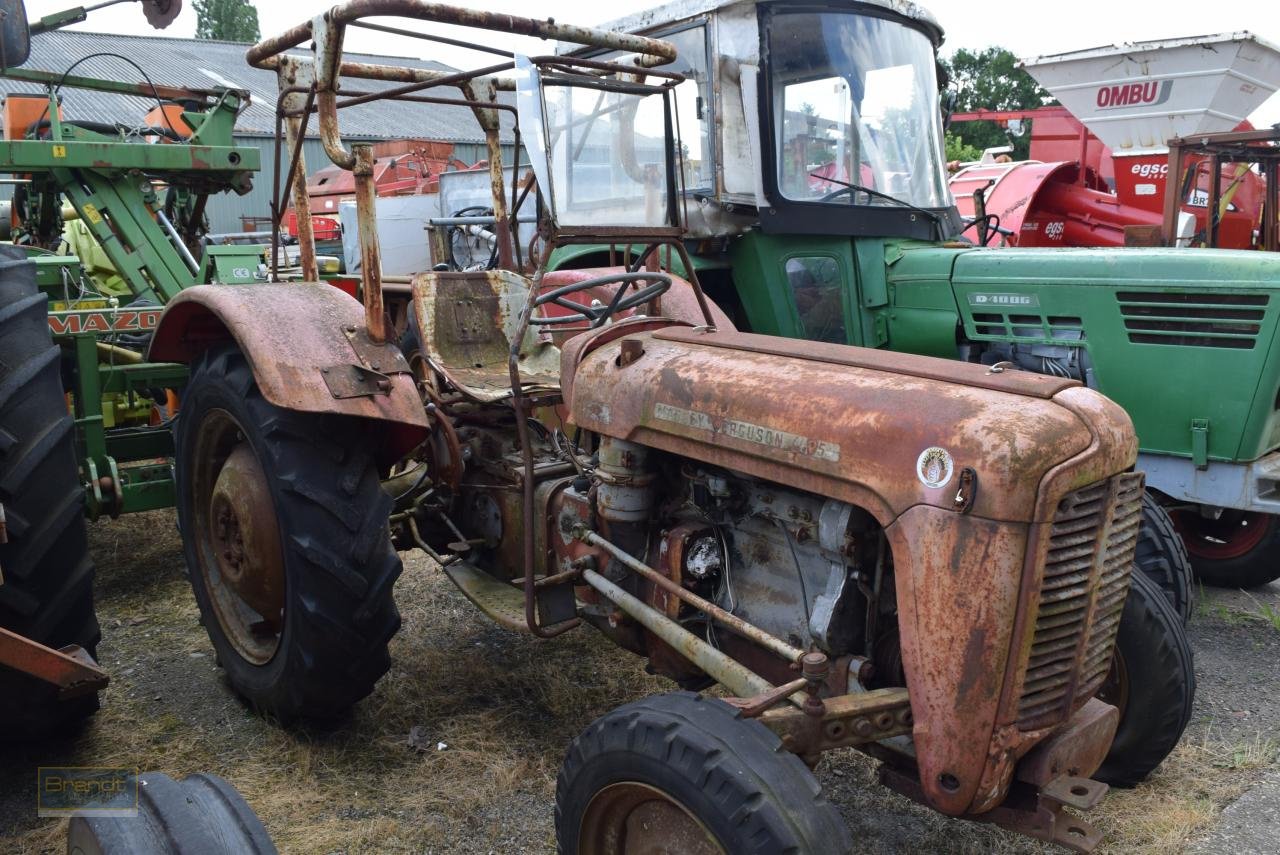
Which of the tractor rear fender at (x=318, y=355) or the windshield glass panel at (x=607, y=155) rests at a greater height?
the windshield glass panel at (x=607, y=155)

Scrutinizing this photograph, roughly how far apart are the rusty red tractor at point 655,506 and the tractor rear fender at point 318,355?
0.01m

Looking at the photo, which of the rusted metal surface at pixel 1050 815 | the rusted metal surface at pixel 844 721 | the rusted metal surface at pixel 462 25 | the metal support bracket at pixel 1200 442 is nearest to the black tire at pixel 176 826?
the rusted metal surface at pixel 844 721

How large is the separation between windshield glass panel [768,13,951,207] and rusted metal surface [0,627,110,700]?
335cm

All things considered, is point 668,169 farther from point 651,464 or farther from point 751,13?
point 751,13

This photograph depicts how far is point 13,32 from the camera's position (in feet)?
8.73

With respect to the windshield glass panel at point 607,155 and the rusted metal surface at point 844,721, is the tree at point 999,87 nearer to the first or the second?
the windshield glass panel at point 607,155

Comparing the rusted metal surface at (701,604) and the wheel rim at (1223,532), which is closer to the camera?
the rusted metal surface at (701,604)

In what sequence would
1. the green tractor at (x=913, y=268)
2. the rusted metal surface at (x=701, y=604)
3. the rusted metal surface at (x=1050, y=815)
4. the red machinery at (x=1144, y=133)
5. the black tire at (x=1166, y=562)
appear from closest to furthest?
the rusted metal surface at (x=1050, y=815) < the rusted metal surface at (x=701, y=604) < the black tire at (x=1166, y=562) < the green tractor at (x=913, y=268) < the red machinery at (x=1144, y=133)

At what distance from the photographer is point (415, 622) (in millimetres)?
3855

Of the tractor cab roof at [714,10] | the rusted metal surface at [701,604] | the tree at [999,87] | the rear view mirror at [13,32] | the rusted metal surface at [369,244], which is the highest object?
the tree at [999,87]

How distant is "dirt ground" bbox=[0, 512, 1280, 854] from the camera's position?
255 cm

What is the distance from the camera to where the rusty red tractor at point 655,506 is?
6.10 ft

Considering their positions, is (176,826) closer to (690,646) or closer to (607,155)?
(690,646)

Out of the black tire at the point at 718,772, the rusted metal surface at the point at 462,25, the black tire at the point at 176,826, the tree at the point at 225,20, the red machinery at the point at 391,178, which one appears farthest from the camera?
the tree at the point at 225,20
